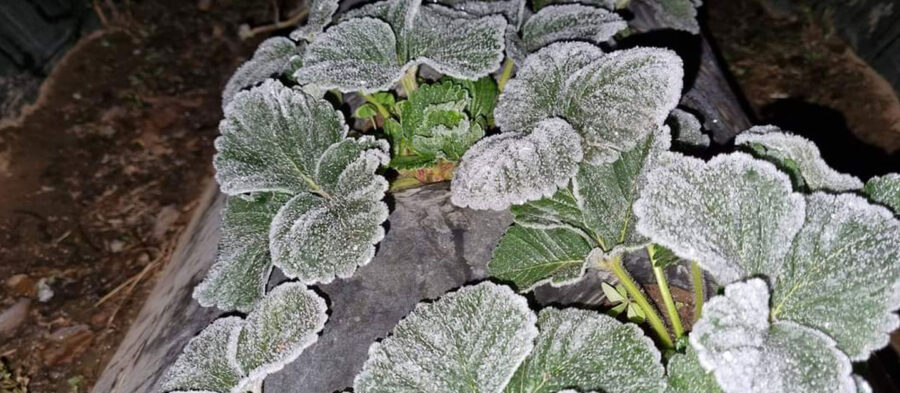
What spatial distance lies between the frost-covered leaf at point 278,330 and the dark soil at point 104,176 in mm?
769

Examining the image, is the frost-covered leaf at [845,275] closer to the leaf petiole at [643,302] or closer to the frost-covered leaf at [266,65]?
the leaf petiole at [643,302]

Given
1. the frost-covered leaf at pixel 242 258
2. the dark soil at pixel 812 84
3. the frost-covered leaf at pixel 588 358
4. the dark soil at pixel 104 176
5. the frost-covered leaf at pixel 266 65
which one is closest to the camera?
the frost-covered leaf at pixel 588 358

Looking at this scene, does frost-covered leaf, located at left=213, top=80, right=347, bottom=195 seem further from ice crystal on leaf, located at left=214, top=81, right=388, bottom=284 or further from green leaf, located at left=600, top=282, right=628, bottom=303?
green leaf, located at left=600, top=282, right=628, bottom=303

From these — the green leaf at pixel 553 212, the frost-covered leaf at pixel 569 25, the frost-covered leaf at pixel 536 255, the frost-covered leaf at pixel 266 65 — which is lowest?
the frost-covered leaf at pixel 266 65

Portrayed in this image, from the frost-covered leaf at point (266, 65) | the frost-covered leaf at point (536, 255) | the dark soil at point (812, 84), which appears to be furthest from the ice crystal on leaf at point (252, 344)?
the dark soil at point (812, 84)

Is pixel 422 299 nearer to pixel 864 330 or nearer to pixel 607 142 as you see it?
pixel 607 142

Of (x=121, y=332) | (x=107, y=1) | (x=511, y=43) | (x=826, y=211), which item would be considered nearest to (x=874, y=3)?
(x=511, y=43)

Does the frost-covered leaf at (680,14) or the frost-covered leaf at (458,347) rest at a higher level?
the frost-covered leaf at (458,347)

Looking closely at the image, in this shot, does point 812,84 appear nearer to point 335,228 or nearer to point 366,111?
point 366,111

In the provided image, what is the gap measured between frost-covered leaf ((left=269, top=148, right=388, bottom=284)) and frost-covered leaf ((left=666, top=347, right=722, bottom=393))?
36 cm

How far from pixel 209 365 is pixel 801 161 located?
701 millimetres

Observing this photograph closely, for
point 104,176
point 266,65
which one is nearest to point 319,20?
point 266,65

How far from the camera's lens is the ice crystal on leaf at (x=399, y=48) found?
3.03 feet

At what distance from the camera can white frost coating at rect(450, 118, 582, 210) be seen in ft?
2.58
